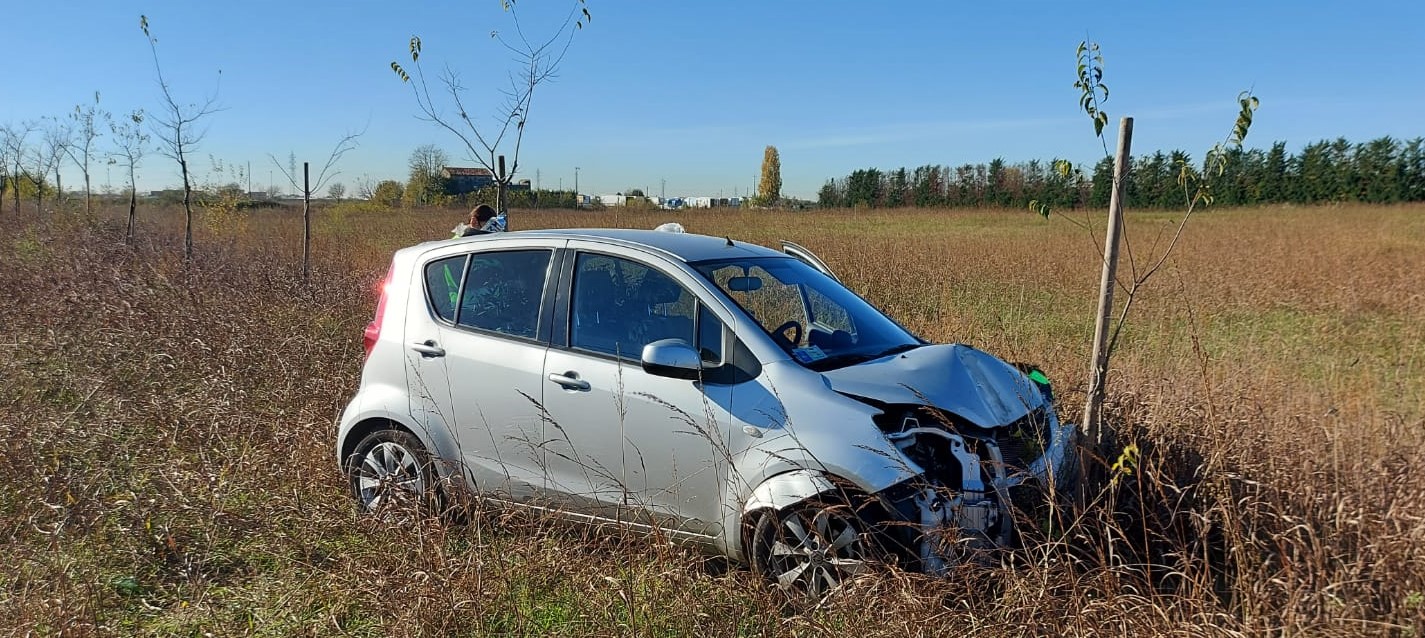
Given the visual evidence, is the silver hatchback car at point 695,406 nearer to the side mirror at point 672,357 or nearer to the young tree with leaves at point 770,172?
the side mirror at point 672,357

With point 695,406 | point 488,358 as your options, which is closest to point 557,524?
point 488,358

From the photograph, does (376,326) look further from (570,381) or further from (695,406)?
(695,406)

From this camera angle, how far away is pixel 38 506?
157 inches

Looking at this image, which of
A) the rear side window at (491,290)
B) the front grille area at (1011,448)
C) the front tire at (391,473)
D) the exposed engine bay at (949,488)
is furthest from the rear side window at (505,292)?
the front grille area at (1011,448)

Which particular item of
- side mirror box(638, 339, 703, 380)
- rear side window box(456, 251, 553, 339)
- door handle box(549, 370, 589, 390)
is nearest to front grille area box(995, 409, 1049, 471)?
side mirror box(638, 339, 703, 380)

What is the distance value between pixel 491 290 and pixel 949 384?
2277 millimetres

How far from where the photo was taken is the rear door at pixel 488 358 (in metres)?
3.78

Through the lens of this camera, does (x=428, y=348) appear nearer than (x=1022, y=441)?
No

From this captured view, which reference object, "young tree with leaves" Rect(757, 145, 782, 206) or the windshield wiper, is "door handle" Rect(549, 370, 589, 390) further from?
"young tree with leaves" Rect(757, 145, 782, 206)


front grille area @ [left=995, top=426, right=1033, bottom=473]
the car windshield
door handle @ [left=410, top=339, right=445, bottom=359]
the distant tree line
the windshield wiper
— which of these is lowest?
front grille area @ [left=995, top=426, right=1033, bottom=473]

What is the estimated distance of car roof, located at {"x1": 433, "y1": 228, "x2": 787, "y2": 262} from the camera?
3.87 meters

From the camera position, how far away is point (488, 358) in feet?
12.7

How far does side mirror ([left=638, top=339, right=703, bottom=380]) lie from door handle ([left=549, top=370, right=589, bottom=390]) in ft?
1.39

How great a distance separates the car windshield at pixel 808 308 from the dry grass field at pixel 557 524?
1.10m
